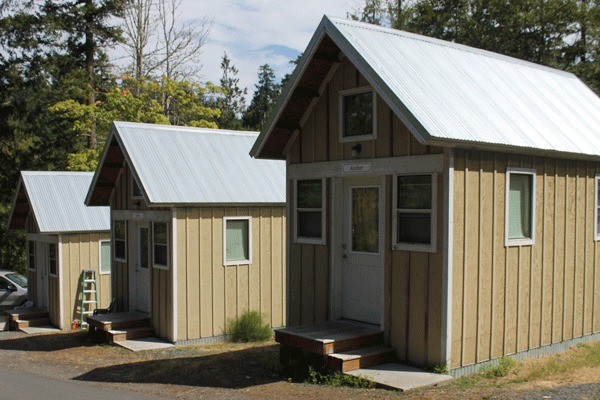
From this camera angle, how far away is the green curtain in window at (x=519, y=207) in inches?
417

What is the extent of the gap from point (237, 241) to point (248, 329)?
2169 mm

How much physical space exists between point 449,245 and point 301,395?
3.11m

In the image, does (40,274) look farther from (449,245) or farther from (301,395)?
(449,245)

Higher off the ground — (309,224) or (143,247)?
(309,224)

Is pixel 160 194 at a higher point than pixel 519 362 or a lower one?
higher

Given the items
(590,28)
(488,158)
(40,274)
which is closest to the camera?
(488,158)

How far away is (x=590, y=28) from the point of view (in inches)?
1121

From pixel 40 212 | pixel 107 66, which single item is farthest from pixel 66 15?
pixel 40 212

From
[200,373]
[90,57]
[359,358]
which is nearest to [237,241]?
[200,373]

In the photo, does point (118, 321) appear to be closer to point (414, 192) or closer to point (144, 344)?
point (144, 344)

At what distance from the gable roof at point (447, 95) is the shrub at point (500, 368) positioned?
3350 mm

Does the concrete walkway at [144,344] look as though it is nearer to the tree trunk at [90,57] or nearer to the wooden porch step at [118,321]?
the wooden porch step at [118,321]

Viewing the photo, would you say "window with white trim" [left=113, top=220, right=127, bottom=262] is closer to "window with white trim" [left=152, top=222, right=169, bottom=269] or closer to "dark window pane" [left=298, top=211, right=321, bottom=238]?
"window with white trim" [left=152, top=222, right=169, bottom=269]

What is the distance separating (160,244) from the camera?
15.3 m
